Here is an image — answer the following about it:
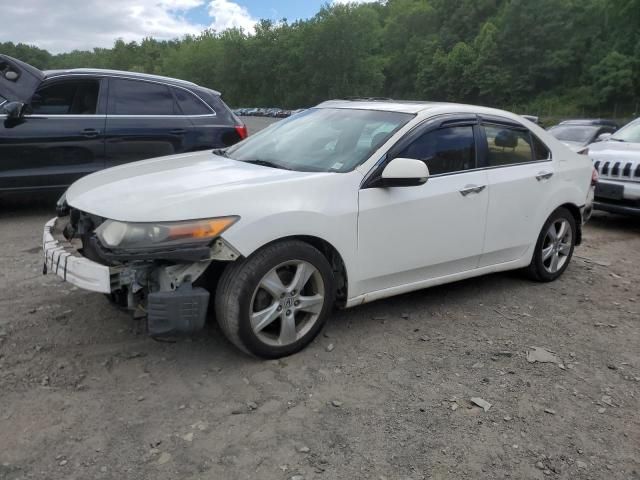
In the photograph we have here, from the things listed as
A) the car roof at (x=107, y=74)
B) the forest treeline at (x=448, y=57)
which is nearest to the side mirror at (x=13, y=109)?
the car roof at (x=107, y=74)

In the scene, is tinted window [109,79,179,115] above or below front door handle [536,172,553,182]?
above

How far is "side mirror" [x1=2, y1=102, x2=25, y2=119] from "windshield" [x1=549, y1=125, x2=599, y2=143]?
11554 mm

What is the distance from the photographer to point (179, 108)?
727 cm

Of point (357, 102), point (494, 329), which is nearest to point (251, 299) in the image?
point (494, 329)

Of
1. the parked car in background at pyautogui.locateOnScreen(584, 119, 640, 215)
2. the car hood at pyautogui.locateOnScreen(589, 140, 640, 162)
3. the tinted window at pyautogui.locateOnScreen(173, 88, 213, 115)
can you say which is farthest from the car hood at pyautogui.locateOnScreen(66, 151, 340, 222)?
the car hood at pyautogui.locateOnScreen(589, 140, 640, 162)

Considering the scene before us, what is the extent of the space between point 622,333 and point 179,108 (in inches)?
220

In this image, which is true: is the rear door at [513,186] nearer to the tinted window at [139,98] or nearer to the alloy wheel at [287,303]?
the alloy wheel at [287,303]

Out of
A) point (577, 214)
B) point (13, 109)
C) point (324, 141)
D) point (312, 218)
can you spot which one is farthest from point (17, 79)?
point (577, 214)

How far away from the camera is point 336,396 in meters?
3.10

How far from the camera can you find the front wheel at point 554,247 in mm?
4906

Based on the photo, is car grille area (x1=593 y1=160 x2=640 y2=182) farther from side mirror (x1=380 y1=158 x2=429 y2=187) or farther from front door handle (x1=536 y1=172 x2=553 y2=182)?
side mirror (x1=380 y1=158 x2=429 y2=187)

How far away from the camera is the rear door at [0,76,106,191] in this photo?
6.34 meters

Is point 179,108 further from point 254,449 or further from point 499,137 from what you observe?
point 254,449

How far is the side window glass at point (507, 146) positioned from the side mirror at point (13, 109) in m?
4.97
